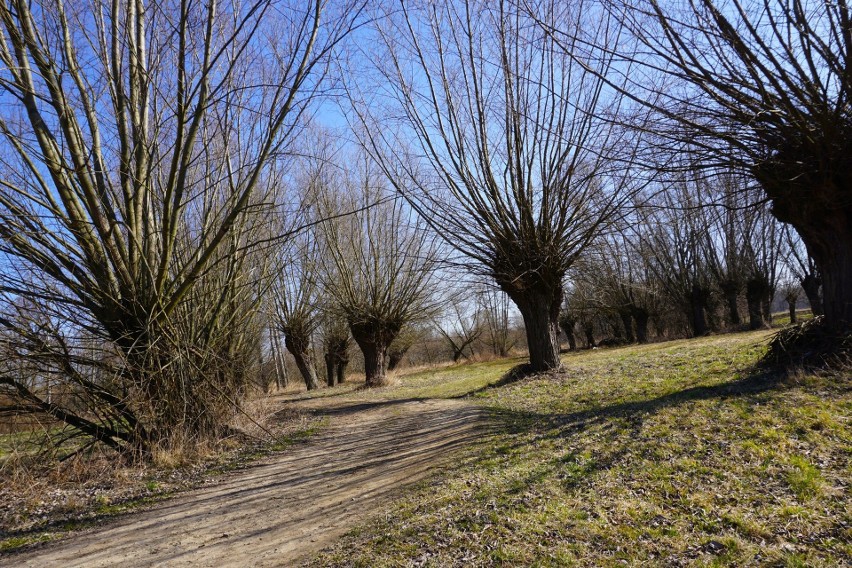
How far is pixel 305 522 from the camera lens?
4.48 meters

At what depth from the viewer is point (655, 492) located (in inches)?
162

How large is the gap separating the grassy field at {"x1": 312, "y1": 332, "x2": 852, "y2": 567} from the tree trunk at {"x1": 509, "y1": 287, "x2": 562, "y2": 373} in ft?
14.0

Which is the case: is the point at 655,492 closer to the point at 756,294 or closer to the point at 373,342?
the point at 373,342

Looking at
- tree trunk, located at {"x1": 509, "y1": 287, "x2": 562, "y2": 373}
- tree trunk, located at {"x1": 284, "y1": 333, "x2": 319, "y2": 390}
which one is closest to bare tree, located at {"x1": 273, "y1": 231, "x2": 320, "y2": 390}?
Result: tree trunk, located at {"x1": 284, "y1": 333, "x2": 319, "y2": 390}

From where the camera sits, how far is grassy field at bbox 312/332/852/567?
11.0 feet

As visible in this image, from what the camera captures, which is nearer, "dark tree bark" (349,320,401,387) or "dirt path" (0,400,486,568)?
"dirt path" (0,400,486,568)

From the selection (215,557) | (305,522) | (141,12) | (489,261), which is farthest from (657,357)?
(141,12)

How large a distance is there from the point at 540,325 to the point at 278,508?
7.48m

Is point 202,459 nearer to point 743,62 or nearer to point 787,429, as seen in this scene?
point 787,429

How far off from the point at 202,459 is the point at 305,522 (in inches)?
119

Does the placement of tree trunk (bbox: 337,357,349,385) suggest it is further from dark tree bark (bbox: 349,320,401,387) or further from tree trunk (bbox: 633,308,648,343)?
tree trunk (bbox: 633,308,648,343)

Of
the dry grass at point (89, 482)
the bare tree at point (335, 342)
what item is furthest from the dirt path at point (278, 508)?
the bare tree at point (335, 342)

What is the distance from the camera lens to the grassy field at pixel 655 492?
11.0ft

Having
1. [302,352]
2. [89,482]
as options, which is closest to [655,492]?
[89,482]
